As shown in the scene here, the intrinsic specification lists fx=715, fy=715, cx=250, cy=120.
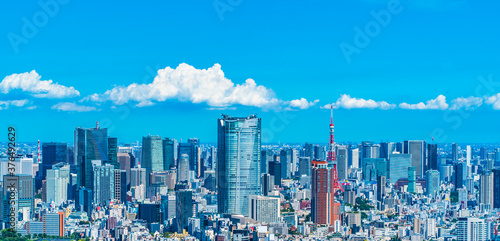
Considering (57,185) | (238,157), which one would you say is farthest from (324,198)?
(57,185)

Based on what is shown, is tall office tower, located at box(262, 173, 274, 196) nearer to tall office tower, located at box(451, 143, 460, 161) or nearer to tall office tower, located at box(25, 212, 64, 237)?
tall office tower, located at box(25, 212, 64, 237)

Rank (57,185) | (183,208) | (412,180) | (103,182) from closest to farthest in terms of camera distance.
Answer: (183,208) < (103,182) < (57,185) < (412,180)

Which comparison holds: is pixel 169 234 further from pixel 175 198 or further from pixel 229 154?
pixel 229 154

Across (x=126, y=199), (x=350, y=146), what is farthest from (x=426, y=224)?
(x=350, y=146)

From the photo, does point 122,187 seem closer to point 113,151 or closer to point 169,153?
point 113,151

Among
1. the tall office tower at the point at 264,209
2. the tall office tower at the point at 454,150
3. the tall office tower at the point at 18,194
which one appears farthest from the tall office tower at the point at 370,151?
the tall office tower at the point at 18,194
